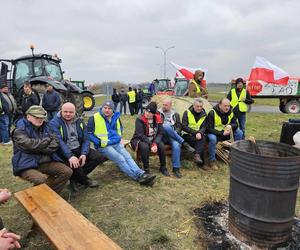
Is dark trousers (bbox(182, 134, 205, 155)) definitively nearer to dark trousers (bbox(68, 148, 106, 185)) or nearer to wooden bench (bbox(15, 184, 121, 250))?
dark trousers (bbox(68, 148, 106, 185))

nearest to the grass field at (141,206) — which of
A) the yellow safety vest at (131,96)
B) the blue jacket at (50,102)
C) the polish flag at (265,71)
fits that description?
the blue jacket at (50,102)

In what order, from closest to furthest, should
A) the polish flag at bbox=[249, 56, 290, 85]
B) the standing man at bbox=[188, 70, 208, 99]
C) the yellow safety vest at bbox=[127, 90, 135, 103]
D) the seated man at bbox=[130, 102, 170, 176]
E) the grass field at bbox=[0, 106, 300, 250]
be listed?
the grass field at bbox=[0, 106, 300, 250] < the seated man at bbox=[130, 102, 170, 176] < the standing man at bbox=[188, 70, 208, 99] < the polish flag at bbox=[249, 56, 290, 85] < the yellow safety vest at bbox=[127, 90, 135, 103]

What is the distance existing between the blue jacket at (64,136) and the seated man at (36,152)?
0.57 feet

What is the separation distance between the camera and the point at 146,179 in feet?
14.0

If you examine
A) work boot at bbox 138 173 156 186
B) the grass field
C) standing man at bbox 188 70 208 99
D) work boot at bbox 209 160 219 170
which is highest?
standing man at bbox 188 70 208 99

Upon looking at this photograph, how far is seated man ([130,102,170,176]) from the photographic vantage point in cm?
462

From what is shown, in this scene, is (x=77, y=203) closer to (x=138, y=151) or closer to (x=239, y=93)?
(x=138, y=151)

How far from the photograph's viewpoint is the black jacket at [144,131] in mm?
4699

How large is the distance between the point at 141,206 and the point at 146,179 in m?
0.61

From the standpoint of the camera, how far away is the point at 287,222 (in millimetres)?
2746

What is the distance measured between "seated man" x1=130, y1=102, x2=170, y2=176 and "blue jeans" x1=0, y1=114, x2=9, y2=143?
418 cm

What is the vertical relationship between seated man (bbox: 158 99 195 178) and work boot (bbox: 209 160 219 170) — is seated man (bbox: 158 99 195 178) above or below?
above

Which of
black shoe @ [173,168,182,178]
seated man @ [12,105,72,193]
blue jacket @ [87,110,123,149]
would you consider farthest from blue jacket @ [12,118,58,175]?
black shoe @ [173,168,182,178]

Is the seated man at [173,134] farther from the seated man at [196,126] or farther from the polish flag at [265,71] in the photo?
the polish flag at [265,71]
